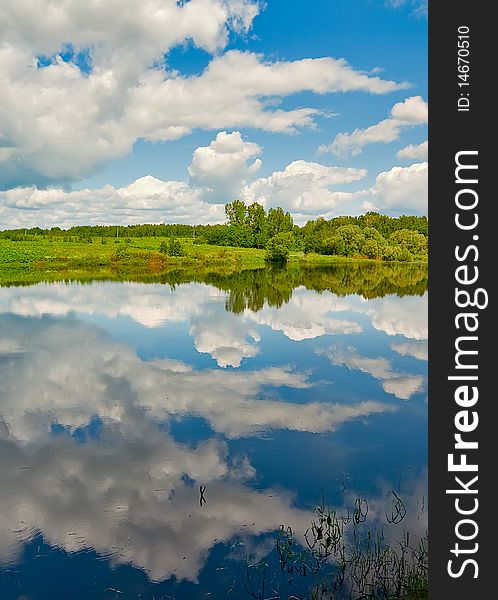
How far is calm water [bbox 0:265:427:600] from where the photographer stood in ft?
29.3

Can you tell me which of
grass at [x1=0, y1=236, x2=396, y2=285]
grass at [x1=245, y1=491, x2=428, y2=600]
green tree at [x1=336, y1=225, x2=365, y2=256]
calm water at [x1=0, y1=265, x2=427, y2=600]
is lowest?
grass at [x1=245, y1=491, x2=428, y2=600]

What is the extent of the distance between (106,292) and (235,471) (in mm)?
41830

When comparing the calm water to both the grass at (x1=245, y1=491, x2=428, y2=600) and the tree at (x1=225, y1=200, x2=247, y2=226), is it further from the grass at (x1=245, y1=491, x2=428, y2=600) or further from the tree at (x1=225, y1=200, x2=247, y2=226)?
the tree at (x1=225, y1=200, x2=247, y2=226)

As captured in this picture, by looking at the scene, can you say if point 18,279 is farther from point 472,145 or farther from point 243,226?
point 243,226

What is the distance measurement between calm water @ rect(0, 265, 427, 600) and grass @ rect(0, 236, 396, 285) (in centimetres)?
4637

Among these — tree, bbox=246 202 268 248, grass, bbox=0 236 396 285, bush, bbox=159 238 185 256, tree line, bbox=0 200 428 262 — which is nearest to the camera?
grass, bbox=0 236 396 285

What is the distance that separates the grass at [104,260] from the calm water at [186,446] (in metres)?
46.4

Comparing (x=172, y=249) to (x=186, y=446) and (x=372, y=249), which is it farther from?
(x=186, y=446)

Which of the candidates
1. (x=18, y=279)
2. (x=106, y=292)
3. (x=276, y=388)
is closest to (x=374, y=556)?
(x=276, y=388)

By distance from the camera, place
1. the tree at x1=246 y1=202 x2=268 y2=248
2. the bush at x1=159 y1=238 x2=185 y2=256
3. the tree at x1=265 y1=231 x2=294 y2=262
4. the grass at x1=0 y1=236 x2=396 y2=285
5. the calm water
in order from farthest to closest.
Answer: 1. the tree at x1=246 y1=202 x2=268 y2=248
2. the tree at x1=265 y1=231 x2=294 y2=262
3. the bush at x1=159 y1=238 x2=185 y2=256
4. the grass at x1=0 y1=236 x2=396 y2=285
5. the calm water

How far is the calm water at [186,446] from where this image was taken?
893 centimetres

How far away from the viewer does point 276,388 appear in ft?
64.3

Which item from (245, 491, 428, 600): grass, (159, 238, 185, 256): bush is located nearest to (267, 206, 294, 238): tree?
(159, 238, 185, 256): bush

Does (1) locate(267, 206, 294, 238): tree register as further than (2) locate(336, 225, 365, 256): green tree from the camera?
Yes
